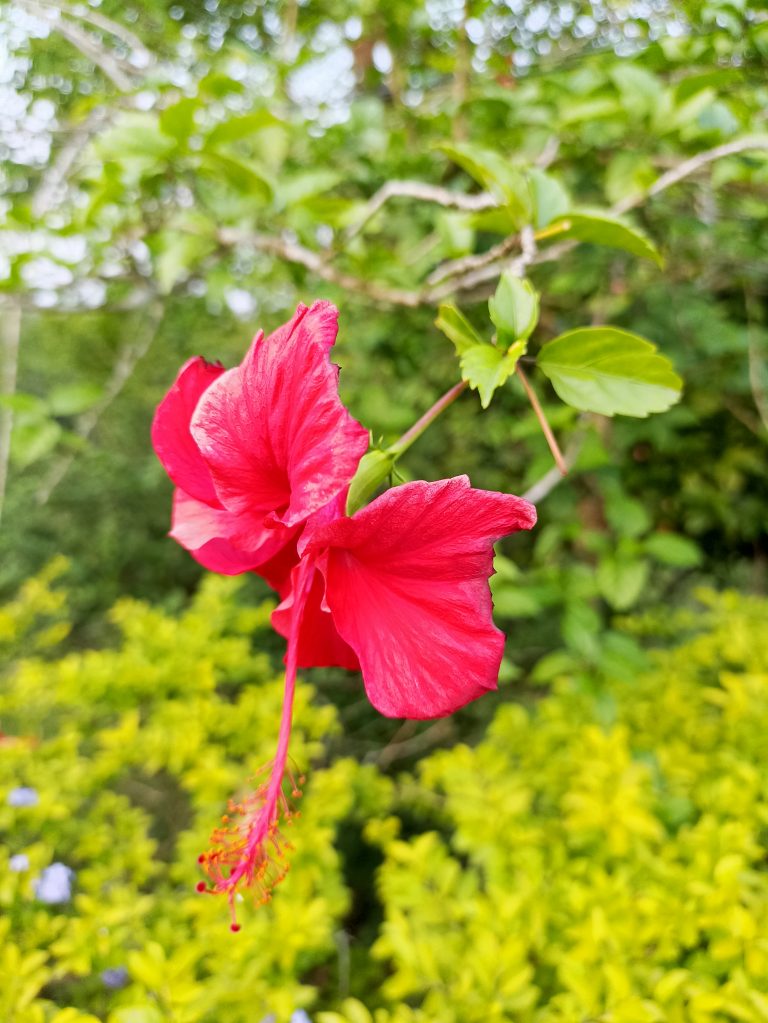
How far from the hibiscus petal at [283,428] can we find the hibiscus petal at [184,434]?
52 mm

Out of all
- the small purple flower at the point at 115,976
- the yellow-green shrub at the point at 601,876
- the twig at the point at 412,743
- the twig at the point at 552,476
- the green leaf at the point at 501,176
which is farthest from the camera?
the twig at the point at 412,743

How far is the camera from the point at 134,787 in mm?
2352

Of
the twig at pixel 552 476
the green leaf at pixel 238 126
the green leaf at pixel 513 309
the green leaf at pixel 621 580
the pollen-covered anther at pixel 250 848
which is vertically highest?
the green leaf at pixel 238 126

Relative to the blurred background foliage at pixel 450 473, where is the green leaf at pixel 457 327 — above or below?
above

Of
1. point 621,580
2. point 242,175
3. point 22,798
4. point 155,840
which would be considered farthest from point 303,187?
point 155,840

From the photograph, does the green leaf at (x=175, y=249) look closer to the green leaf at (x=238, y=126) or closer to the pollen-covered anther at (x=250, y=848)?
the green leaf at (x=238, y=126)

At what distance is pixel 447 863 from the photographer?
3.61ft

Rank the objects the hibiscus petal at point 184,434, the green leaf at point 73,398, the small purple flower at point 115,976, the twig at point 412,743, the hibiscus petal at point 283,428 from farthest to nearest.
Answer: the twig at point 412,743
the green leaf at point 73,398
the small purple flower at point 115,976
the hibiscus petal at point 184,434
the hibiscus petal at point 283,428

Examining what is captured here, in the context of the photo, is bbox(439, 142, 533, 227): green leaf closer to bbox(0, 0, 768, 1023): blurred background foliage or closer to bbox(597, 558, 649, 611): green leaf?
bbox(0, 0, 768, 1023): blurred background foliage

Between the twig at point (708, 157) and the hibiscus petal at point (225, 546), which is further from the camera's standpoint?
the twig at point (708, 157)

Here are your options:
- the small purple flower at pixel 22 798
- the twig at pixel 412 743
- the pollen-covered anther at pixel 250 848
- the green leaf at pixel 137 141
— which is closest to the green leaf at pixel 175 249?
the green leaf at pixel 137 141

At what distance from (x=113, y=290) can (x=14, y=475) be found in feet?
14.4

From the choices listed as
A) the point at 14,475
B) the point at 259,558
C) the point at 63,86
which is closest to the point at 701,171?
the point at 259,558

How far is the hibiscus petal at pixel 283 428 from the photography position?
39 centimetres
